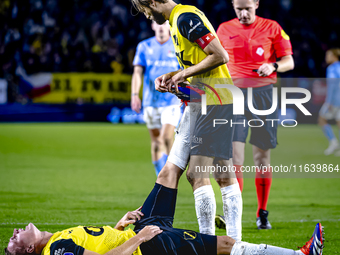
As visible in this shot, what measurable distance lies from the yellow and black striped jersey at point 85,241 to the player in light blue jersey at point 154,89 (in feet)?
11.7

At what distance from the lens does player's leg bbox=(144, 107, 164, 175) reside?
270 inches

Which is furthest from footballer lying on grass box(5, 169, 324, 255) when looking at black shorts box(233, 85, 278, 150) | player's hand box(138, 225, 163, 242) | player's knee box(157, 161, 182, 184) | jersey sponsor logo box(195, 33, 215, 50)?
black shorts box(233, 85, 278, 150)

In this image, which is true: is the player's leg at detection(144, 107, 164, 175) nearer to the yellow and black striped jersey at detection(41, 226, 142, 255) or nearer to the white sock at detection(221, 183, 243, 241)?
the white sock at detection(221, 183, 243, 241)

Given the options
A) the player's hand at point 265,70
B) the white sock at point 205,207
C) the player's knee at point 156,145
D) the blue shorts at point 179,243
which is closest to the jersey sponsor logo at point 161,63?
the player's knee at point 156,145

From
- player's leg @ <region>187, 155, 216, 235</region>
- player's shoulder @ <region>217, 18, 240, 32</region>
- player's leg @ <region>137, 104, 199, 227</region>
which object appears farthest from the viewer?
player's shoulder @ <region>217, 18, 240, 32</region>

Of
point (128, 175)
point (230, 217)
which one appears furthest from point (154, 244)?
point (128, 175)

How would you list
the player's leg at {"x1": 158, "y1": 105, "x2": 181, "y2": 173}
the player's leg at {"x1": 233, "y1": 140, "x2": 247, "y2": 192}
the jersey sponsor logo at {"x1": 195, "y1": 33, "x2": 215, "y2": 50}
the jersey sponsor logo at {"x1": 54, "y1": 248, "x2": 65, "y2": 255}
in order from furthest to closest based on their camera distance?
1. the player's leg at {"x1": 158, "y1": 105, "x2": 181, "y2": 173}
2. the player's leg at {"x1": 233, "y1": 140, "x2": 247, "y2": 192}
3. the jersey sponsor logo at {"x1": 195, "y1": 33, "x2": 215, "y2": 50}
4. the jersey sponsor logo at {"x1": 54, "y1": 248, "x2": 65, "y2": 255}

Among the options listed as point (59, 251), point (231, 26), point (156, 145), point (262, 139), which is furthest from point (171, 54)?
point (59, 251)

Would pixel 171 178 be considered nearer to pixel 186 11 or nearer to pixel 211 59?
pixel 211 59

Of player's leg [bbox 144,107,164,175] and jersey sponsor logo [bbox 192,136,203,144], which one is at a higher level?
jersey sponsor logo [bbox 192,136,203,144]

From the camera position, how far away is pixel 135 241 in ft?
10.2

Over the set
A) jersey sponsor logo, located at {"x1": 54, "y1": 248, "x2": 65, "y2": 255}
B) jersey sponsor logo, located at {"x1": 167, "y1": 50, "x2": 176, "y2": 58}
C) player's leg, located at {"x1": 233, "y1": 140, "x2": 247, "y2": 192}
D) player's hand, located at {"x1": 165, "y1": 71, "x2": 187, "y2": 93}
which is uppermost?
jersey sponsor logo, located at {"x1": 167, "y1": 50, "x2": 176, "y2": 58}

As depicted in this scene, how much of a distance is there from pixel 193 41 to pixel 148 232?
4.28ft

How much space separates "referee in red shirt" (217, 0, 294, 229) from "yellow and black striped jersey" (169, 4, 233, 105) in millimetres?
1275
